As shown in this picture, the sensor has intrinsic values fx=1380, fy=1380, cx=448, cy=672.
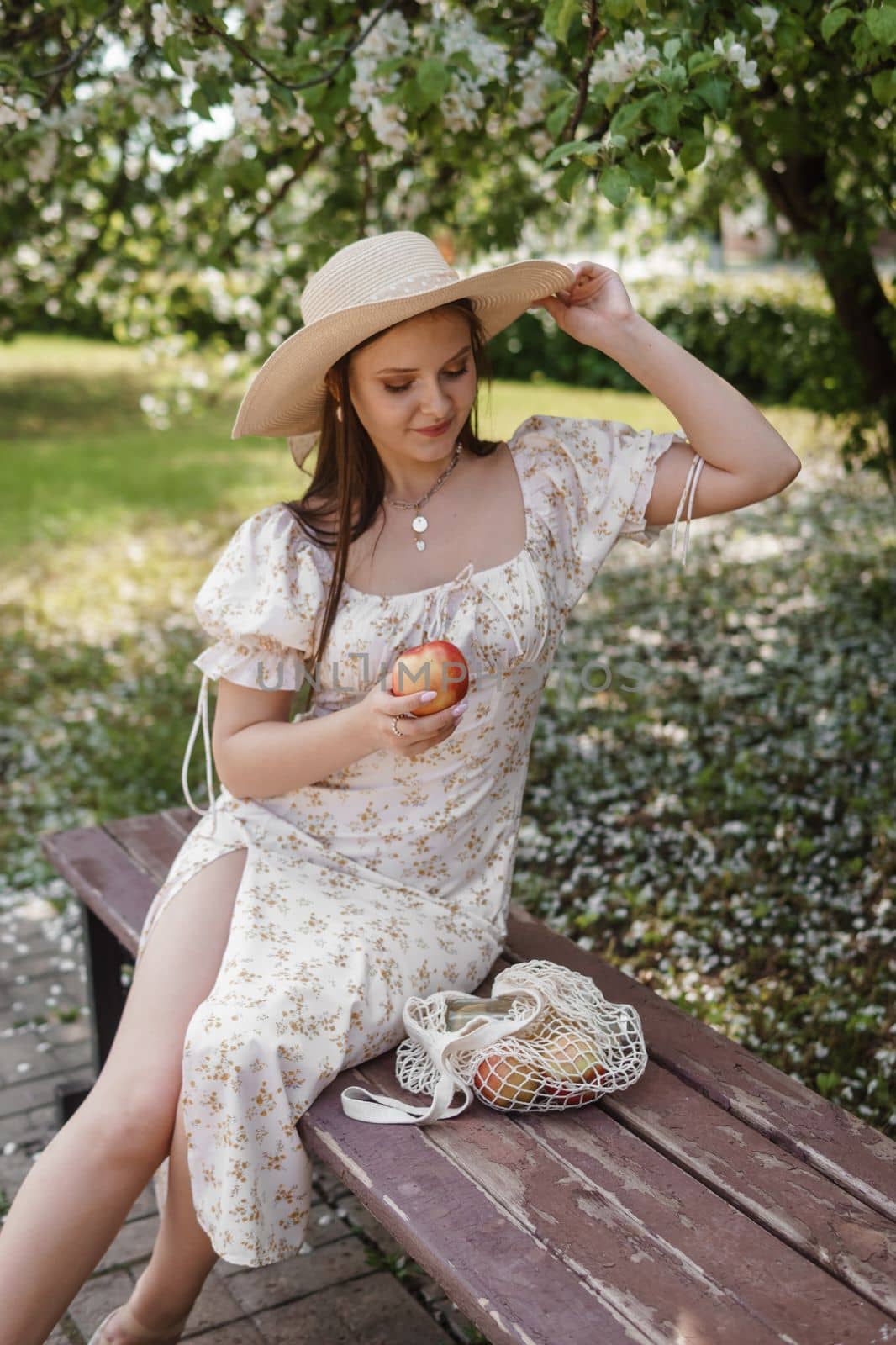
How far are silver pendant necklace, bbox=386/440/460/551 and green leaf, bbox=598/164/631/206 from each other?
0.49m

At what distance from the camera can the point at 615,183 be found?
2.31 metres

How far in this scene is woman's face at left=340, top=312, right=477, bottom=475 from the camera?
2.23 metres

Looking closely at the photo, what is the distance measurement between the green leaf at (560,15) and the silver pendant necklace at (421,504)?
2.29 feet

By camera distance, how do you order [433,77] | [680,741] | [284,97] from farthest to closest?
[680,741], [284,97], [433,77]

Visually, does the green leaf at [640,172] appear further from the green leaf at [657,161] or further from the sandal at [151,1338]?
the sandal at [151,1338]

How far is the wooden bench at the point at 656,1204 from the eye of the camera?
158 centimetres

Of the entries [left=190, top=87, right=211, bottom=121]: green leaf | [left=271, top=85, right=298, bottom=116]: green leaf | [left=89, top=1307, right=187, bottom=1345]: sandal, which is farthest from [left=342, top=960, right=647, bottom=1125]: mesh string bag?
[left=190, top=87, right=211, bottom=121]: green leaf

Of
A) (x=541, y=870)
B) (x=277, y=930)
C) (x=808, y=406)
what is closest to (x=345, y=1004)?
(x=277, y=930)

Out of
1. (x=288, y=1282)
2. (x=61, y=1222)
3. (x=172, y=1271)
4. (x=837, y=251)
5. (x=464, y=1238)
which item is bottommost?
(x=288, y=1282)

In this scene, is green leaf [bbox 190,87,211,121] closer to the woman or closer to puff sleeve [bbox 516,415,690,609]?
the woman

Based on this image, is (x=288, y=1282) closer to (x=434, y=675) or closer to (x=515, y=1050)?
(x=515, y=1050)

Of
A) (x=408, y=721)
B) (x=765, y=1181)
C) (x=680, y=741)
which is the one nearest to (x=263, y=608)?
(x=408, y=721)

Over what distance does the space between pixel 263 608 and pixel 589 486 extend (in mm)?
610

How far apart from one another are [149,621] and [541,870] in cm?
358
